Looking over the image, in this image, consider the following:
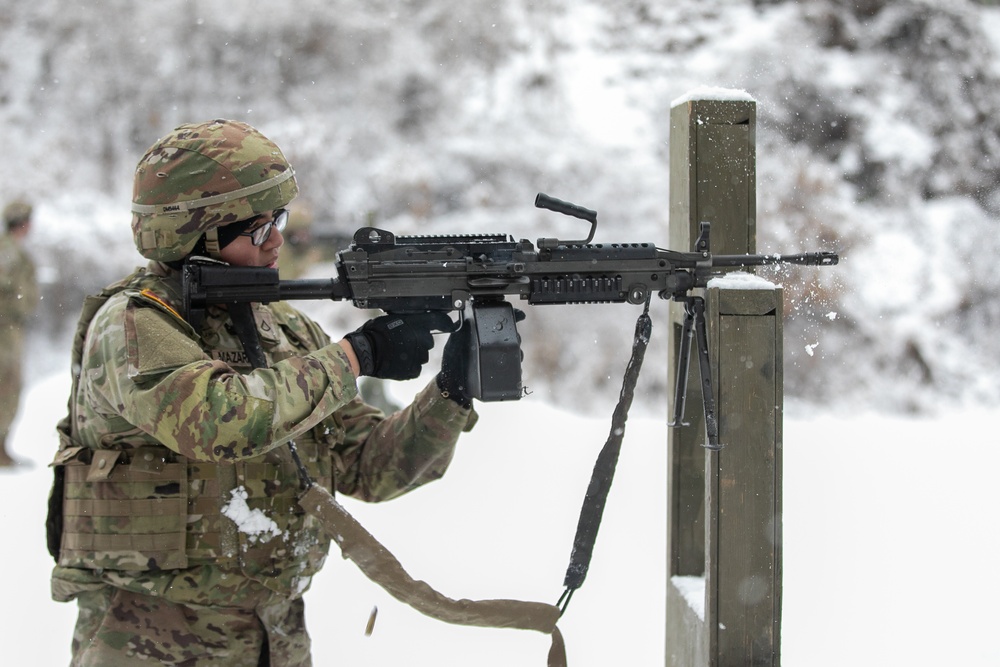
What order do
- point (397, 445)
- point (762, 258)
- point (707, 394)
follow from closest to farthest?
point (707, 394) → point (762, 258) → point (397, 445)

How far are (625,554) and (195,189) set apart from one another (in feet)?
10.7

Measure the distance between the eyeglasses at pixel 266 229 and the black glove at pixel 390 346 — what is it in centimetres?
34

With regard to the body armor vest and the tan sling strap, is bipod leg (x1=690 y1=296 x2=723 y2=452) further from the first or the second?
the body armor vest

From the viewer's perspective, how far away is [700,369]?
2.20 m

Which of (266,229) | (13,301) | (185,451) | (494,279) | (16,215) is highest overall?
(16,215)

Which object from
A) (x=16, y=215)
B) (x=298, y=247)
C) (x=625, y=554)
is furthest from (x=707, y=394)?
(x=298, y=247)

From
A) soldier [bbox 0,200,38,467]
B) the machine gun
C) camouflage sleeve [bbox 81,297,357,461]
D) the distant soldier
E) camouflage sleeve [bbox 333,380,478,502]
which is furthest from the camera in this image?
the distant soldier

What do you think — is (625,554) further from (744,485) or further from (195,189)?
(195,189)

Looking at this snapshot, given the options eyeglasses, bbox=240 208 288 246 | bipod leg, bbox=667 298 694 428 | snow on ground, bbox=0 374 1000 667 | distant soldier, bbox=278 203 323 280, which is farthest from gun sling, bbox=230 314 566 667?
distant soldier, bbox=278 203 323 280

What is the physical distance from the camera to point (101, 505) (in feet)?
7.11

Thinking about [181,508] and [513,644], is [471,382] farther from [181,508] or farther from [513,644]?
[513,644]

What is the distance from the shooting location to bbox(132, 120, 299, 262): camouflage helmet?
7.18ft

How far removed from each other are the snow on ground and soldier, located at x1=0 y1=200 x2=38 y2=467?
2.58 feet

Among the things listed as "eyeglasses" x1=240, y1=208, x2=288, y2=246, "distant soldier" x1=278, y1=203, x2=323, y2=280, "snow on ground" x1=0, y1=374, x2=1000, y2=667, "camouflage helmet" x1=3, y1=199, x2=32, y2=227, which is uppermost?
"distant soldier" x1=278, y1=203, x2=323, y2=280
